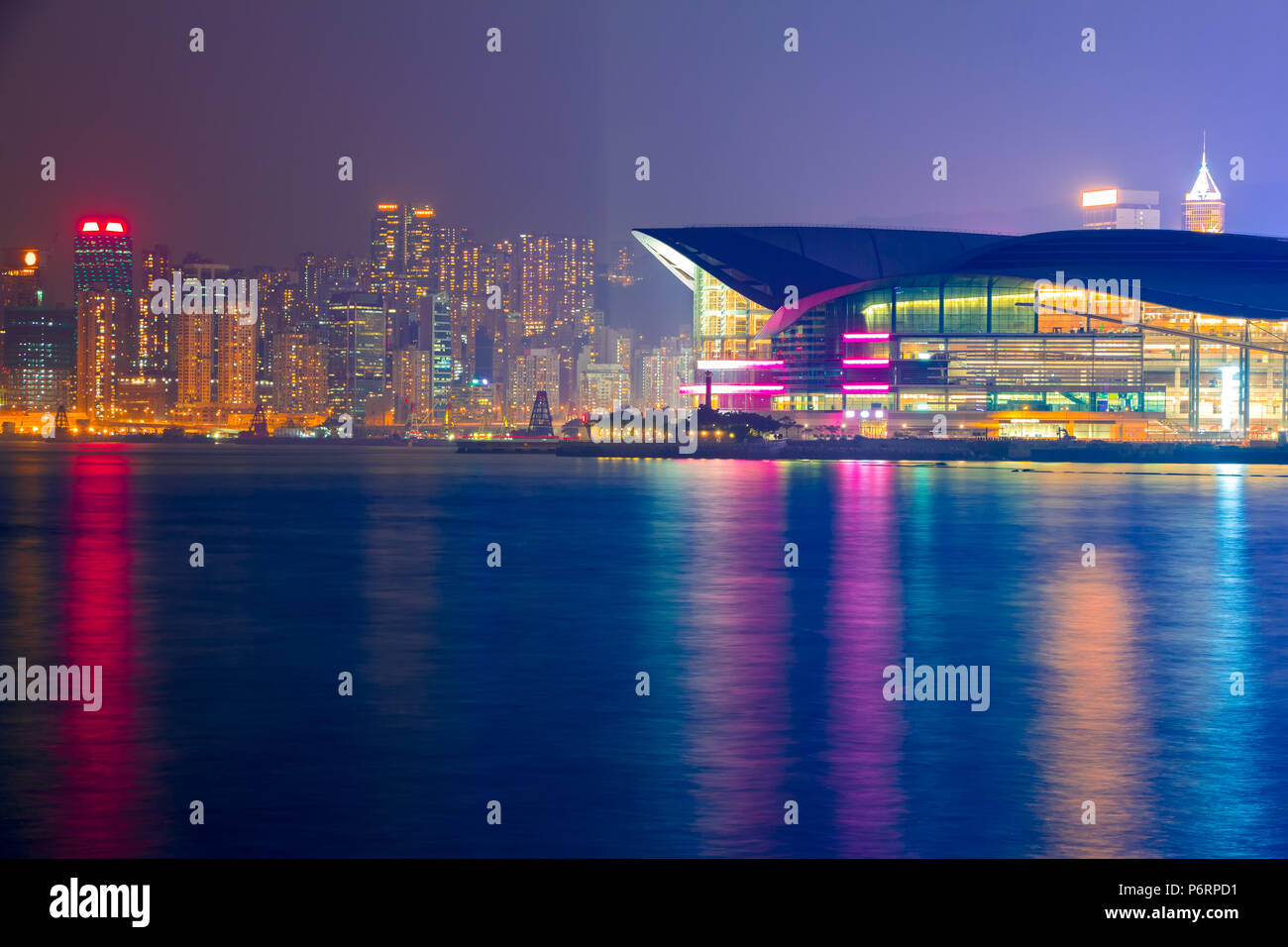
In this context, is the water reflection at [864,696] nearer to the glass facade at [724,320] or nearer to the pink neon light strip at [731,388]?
the pink neon light strip at [731,388]

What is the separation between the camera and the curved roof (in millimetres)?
162750

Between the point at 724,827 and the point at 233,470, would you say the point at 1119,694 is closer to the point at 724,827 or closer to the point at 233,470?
the point at 724,827

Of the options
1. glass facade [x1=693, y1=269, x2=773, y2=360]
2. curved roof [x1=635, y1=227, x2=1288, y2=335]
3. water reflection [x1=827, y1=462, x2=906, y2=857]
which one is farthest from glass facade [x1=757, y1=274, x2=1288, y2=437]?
water reflection [x1=827, y1=462, x2=906, y2=857]

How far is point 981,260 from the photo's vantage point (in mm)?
165875

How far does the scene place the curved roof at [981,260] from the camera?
16275 cm

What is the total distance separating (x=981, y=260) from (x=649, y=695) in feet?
492

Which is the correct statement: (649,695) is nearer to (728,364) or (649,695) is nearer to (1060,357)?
(1060,357)

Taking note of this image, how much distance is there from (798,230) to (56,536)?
139924 mm

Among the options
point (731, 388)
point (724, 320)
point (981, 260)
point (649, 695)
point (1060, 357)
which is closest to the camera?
point (649, 695)

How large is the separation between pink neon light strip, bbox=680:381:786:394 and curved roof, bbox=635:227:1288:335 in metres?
7.36

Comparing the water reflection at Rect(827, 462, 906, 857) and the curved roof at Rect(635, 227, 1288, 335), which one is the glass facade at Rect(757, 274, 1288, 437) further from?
the water reflection at Rect(827, 462, 906, 857)

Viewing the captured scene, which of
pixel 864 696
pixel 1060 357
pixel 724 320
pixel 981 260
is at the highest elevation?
pixel 981 260

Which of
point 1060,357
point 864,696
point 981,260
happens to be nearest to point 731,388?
point 981,260
